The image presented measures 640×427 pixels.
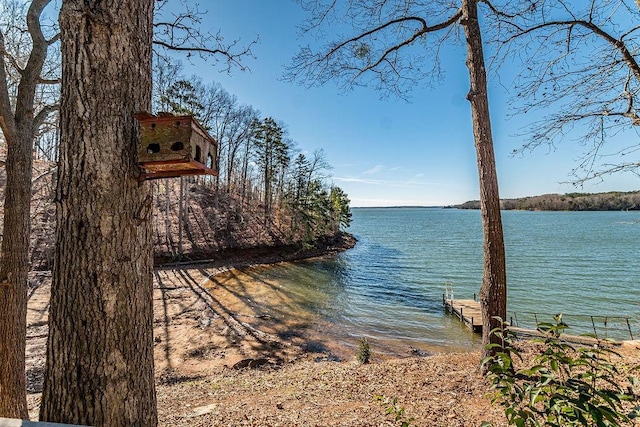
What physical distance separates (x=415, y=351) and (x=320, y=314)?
12.9 feet

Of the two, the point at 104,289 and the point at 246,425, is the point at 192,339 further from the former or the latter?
the point at 104,289

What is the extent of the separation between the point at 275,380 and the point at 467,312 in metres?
8.79

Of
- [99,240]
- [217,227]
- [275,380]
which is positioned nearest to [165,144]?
[99,240]

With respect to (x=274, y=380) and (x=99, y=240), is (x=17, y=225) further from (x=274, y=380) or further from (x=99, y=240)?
(x=274, y=380)

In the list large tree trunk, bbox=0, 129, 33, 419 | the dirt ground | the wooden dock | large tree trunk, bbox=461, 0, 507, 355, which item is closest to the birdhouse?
large tree trunk, bbox=0, 129, 33, 419

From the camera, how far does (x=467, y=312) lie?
11383mm

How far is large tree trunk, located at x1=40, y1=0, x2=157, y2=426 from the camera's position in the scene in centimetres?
129

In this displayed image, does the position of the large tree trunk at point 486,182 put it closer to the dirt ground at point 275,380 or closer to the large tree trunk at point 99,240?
the dirt ground at point 275,380

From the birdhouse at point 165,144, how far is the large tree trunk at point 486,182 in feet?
13.4

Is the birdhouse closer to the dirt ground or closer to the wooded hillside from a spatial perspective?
the dirt ground

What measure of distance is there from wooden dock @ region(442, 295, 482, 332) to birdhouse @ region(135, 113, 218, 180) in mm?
11165

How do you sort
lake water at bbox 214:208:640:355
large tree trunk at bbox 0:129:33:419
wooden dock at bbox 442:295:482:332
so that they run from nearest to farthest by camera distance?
1. large tree trunk at bbox 0:129:33:419
2. lake water at bbox 214:208:640:355
3. wooden dock at bbox 442:295:482:332

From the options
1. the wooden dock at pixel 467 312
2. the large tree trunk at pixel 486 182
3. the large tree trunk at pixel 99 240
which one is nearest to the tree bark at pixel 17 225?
the large tree trunk at pixel 99 240

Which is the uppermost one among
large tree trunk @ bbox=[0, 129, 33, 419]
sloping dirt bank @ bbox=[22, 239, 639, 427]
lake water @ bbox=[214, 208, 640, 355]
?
large tree trunk @ bbox=[0, 129, 33, 419]
